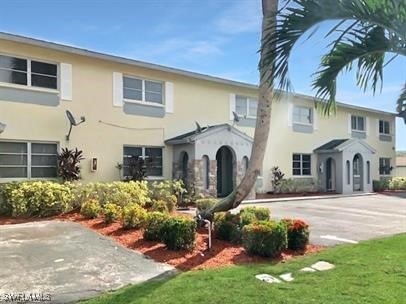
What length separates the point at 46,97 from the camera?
1530 centimetres

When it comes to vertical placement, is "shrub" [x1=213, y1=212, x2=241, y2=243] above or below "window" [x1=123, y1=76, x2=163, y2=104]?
below

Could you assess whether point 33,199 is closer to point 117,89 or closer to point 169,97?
point 117,89

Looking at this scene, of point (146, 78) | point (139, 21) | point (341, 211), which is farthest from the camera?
point (146, 78)

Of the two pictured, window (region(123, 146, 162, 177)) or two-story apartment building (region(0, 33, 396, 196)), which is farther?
window (region(123, 146, 162, 177))

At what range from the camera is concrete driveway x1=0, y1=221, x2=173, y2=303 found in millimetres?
6316

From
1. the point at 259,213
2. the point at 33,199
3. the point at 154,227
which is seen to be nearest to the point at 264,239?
the point at 259,213

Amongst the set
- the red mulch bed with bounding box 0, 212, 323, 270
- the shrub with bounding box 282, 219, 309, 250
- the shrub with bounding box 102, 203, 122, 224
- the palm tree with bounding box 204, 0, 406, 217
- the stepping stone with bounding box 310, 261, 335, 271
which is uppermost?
the palm tree with bounding box 204, 0, 406, 217

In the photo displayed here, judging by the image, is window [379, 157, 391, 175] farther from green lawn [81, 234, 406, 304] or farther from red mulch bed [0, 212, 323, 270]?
green lawn [81, 234, 406, 304]

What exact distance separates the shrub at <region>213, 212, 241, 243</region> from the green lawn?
1.80 m

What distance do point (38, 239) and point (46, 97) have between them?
287 inches

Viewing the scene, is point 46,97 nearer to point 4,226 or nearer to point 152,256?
point 4,226

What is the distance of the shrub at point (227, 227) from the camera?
31.1 ft

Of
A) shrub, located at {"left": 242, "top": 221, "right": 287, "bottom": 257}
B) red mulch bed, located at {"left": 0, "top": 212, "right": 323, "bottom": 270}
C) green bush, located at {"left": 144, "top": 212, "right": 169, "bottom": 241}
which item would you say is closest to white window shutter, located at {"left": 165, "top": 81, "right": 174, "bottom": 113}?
red mulch bed, located at {"left": 0, "top": 212, "right": 323, "bottom": 270}

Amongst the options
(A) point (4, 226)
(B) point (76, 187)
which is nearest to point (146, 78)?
(B) point (76, 187)
